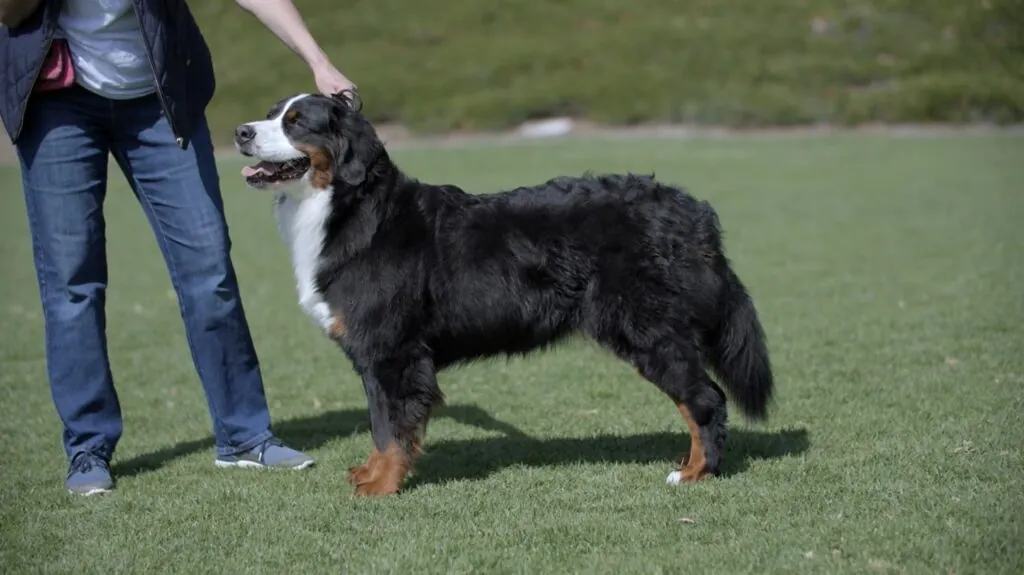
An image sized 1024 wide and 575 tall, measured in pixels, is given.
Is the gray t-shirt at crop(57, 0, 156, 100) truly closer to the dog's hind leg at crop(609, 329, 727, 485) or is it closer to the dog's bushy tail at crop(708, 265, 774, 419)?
the dog's hind leg at crop(609, 329, 727, 485)

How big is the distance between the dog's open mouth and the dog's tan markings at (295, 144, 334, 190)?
34mm

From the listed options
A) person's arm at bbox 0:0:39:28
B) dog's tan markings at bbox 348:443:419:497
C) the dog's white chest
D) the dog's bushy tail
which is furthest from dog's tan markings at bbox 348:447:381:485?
person's arm at bbox 0:0:39:28

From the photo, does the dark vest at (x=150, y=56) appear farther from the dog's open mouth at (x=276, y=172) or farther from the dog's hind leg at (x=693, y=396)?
the dog's hind leg at (x=693, y=396)

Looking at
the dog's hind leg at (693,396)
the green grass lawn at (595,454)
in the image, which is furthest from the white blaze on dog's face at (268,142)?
the dog's hind leg at (693,396)

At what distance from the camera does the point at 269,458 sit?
17.9ft

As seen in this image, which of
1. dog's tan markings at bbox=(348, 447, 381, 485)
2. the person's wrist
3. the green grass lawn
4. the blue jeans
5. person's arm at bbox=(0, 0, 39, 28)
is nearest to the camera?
the green grass lawn

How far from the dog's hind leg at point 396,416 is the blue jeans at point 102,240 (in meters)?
0.87

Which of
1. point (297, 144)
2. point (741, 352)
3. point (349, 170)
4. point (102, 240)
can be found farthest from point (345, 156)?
point (741, 352)

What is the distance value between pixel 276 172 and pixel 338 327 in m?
0.71

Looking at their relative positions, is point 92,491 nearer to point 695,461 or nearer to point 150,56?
point 150,56

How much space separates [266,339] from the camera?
888 centimetres

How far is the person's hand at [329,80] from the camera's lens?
201 inches

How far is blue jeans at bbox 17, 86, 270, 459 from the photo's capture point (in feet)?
16.7

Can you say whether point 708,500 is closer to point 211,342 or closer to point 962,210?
point 211,342
